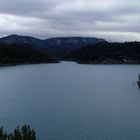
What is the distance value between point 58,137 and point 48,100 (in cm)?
2400

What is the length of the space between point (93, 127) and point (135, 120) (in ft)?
20.3

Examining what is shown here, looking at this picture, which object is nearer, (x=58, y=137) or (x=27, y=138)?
(x=27, y=138)

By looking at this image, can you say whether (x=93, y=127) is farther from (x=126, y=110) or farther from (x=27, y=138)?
(x=27, y=138)

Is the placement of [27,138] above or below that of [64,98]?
above

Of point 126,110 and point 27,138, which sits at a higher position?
point 27,138

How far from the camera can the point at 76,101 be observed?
5272cm

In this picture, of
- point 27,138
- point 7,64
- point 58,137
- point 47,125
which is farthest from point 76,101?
point 7,64

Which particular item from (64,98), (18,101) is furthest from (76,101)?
(18,101)

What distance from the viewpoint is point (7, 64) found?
176500mm

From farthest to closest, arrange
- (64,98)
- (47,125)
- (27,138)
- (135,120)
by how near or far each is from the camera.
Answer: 1. (64,98)
2. (135,120)
3. (47,125)
4. (27,138)

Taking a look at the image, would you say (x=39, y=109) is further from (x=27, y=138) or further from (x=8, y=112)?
(x=27, y=138)

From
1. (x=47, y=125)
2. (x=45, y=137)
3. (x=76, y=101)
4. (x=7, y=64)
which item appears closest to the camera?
(x=45, y=137)

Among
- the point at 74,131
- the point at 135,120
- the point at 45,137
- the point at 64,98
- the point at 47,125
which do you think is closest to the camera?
the point at 45,137

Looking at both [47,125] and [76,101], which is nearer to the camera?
[47,125]
